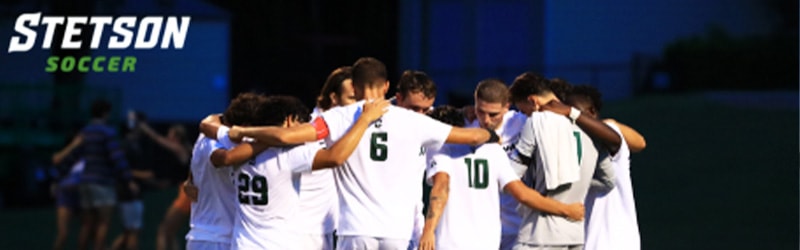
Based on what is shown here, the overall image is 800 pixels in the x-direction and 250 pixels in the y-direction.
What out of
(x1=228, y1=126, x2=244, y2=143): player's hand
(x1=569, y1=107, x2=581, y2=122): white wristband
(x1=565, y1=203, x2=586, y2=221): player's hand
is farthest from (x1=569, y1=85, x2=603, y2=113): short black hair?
(x1=228, y1=126, x2=244, y2=143): player's hand

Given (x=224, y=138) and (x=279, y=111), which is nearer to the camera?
(x=279, y=111)

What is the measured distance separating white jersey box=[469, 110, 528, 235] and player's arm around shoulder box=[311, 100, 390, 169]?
3.73 feet

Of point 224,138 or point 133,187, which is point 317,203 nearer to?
point 224,138

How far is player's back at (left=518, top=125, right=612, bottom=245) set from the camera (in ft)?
24.6

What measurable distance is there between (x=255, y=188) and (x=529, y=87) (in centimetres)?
Answer: 160

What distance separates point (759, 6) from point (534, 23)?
5801 mm

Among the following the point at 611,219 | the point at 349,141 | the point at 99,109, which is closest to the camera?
the point at 349,141

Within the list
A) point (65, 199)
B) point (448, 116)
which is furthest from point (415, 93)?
point (65, 199)

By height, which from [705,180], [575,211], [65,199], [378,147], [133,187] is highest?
[378,147]

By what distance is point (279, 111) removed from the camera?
7.51 metres

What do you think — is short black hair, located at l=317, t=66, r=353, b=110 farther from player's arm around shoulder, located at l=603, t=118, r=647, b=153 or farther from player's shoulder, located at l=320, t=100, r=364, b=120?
player's arm around shoulder, located at l=603, t=118, r=647, b=153

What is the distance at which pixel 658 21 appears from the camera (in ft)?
102

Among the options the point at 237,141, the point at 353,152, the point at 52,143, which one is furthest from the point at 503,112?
the point at 52,143

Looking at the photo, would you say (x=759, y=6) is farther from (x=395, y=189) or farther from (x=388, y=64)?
(x=395, y=189)
